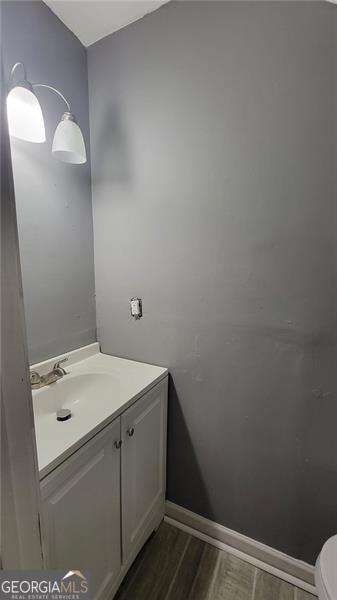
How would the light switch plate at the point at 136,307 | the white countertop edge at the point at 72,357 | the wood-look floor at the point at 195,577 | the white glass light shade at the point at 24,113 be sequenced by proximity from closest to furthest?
1. the white glass light shade at the point at 24,113
2. the wood-look floor at the point at 195,577
3. the white countertop edge at the point at 72,357
4. the light switch plate at the point at 136,307

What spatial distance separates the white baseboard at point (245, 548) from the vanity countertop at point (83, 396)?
796 millimetres

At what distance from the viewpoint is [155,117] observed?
3.94 feet

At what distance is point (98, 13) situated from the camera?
1156mm

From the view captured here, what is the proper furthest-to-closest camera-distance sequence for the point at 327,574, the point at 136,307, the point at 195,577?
the point at 136,307 → the point at 195,577 → the point at 327,574

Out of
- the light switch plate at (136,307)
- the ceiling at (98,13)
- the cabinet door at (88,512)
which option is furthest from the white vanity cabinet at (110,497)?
the ceiling at (98,13)

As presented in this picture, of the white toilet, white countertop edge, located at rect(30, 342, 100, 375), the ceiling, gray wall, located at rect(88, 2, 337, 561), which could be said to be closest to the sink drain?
white countertop edge, located at rect(30, 342, 100, 375)

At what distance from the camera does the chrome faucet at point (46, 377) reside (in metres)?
1.14

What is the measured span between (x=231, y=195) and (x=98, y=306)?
0.94m

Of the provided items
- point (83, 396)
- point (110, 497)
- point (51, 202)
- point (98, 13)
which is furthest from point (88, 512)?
point (98, 13)

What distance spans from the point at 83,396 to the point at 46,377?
0.19m

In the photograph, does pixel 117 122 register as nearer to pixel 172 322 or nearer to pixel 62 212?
pixel 62 212

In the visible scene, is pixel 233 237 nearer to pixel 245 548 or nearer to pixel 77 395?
pixel 77 395

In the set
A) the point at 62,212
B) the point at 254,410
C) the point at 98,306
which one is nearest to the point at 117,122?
the point at 62,212

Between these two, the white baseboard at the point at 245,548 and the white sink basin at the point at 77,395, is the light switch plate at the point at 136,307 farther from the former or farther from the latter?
the white baseboard at the point at 245,548
